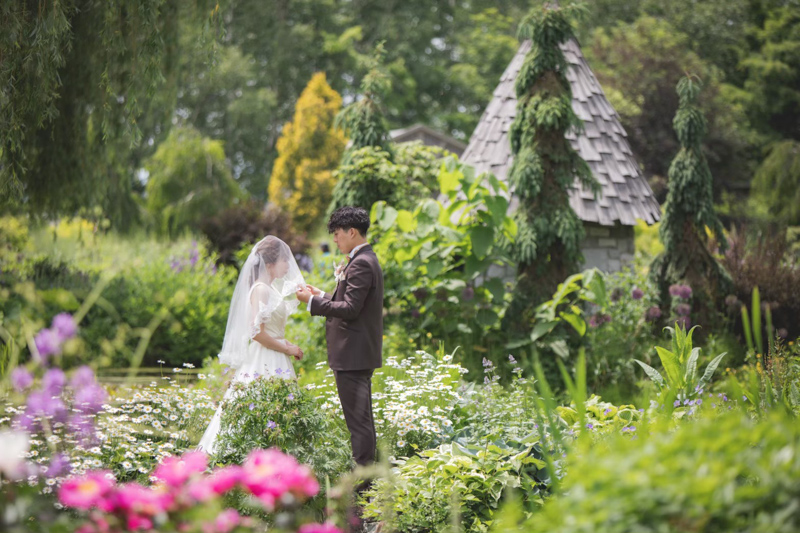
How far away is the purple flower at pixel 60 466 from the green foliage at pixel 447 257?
414 centimetres

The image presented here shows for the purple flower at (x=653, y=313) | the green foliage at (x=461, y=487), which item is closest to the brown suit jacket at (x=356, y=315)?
the green foliage at (x=461, y=487)

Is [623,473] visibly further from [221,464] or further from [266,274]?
[266,274]

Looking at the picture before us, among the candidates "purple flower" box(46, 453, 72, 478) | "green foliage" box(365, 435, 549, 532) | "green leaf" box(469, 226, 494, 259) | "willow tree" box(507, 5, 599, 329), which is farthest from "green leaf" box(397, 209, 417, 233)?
"purple flower" box(46, 453, 72, 478)

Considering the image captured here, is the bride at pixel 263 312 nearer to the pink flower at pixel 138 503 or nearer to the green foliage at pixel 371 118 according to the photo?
the pink flower at pixel 138 503

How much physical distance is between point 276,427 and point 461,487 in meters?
1.04

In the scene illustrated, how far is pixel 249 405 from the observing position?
3.89m

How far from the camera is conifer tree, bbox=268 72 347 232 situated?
19.9 meters

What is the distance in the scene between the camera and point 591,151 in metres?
8.98

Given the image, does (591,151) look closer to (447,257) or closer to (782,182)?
(447,257)

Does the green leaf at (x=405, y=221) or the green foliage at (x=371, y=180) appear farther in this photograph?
the green foliage at (x=371, y=180)

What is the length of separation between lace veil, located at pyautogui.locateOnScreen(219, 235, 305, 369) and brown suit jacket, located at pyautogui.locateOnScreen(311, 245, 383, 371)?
1.88 feet

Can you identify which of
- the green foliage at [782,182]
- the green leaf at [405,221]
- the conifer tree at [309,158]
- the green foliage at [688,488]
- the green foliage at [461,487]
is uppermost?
the conifer tree at [309,158]

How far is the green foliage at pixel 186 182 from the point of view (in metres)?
18.4

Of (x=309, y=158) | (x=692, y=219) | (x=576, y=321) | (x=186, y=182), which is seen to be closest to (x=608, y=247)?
(x=692, y=219)
